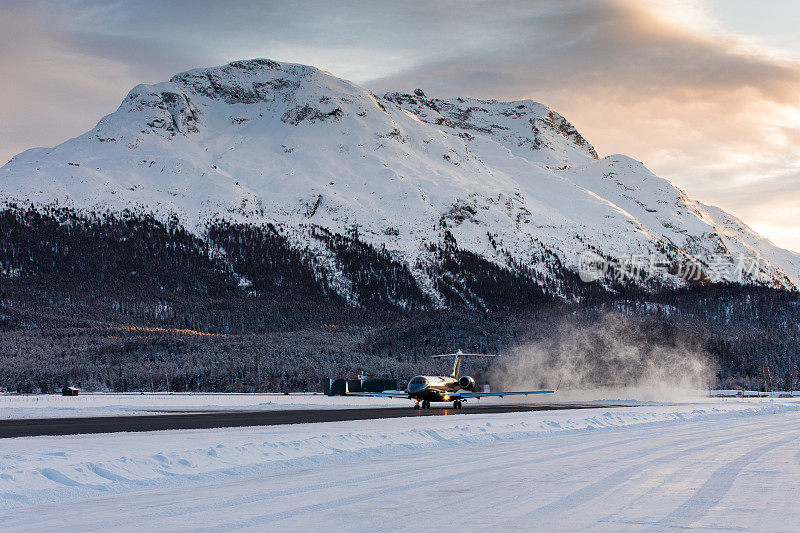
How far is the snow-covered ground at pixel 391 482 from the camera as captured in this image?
1683 centimetres

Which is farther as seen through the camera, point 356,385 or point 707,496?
point 356,385

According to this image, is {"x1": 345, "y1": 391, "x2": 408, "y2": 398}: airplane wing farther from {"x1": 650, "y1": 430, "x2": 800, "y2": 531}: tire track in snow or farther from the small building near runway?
{"x1": 650, "y1": 430, "x2": 800, "y2": 531}: tire track in snow

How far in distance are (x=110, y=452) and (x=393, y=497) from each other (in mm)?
14086

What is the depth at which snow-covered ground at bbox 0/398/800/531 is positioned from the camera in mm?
16828

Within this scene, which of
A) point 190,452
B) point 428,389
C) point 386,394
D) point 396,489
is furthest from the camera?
point 386,394

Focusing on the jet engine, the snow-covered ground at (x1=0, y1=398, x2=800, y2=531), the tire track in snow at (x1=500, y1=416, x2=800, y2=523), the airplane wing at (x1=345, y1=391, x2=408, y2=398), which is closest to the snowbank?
the snow-covered ground at (x1=0, y1=398, x2=800, y2=531)

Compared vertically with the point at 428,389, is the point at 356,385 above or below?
below

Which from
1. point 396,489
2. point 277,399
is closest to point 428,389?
point 277,399

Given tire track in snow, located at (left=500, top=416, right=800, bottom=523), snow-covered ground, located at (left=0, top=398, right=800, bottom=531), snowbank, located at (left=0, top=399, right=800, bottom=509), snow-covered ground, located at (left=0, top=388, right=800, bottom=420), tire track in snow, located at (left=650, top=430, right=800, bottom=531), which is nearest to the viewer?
tire track in snow, located at (left=650, top=430, right=800, bottom=531)

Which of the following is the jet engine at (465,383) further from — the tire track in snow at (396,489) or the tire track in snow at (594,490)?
the tire track in snow at (594,490)

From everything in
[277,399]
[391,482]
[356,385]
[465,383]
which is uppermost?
[465,383]

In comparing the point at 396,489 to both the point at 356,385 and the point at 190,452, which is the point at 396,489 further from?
the point at 356,385

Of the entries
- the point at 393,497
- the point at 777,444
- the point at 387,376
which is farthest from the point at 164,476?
the point at 387,376

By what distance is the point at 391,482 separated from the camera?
74.6 feet
